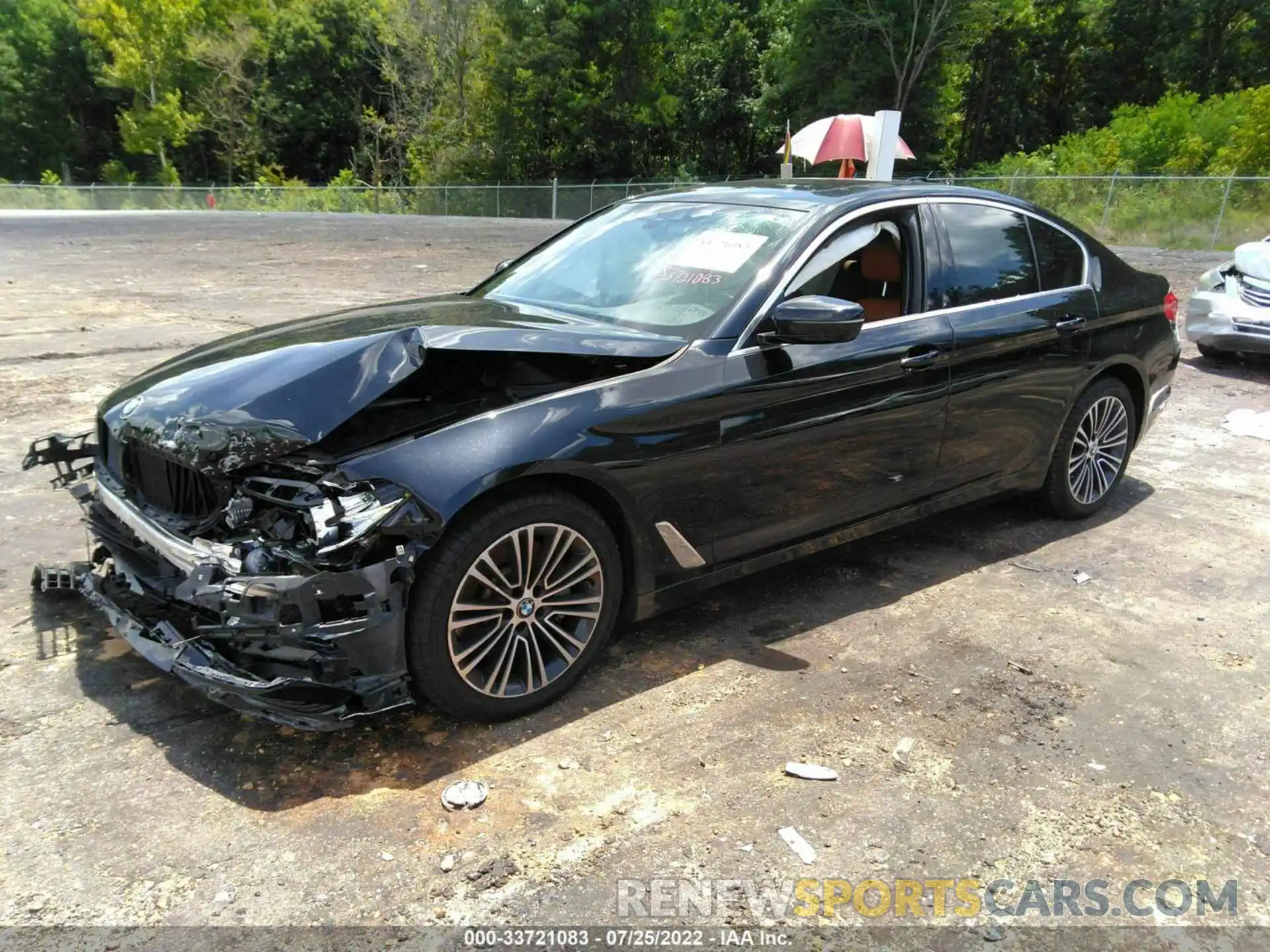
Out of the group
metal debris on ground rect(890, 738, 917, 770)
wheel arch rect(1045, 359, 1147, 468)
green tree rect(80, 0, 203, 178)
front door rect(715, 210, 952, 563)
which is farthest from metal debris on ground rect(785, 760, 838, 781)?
green tree rect(80, 0, 203, 178)

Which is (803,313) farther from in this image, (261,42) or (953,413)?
(261,42)

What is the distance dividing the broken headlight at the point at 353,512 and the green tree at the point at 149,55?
6407cm

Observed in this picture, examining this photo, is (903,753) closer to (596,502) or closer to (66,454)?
(596,502)

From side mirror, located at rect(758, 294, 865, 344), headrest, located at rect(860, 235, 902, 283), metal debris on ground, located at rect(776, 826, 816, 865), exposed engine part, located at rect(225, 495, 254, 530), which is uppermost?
headrest, located at rect(860, 235, 902, 283)

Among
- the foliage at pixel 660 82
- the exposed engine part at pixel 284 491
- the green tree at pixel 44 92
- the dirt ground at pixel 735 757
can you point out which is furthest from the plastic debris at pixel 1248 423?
the green tree at pixel 44 92

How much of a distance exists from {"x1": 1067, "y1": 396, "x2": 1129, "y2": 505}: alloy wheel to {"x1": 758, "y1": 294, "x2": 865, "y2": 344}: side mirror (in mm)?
2224

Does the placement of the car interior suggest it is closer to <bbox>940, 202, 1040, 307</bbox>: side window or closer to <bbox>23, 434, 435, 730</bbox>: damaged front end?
<bbox>940, 202, 1040, 307</bbox>: side window

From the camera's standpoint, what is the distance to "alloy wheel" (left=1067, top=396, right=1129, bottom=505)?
199 inches

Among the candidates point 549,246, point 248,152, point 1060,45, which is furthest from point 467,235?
point 248,152

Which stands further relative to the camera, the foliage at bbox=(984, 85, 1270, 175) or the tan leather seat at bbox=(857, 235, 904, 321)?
→ the foliage at bbox=(984, 85, 1270, 175)

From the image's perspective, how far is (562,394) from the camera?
3166mm

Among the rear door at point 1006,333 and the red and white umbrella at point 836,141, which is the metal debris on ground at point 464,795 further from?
the red and white umbrella at point 836,141

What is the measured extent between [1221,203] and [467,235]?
18.9 m

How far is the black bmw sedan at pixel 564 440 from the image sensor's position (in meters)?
2.76
